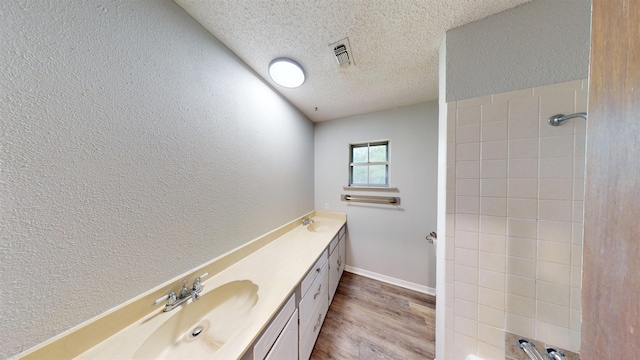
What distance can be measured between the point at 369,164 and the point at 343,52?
1305mm

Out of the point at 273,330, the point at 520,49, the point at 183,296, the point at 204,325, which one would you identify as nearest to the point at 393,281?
the point at 273,330

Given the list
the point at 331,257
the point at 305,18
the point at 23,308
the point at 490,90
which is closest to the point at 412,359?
the point at 331,257

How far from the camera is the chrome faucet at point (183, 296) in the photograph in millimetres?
785

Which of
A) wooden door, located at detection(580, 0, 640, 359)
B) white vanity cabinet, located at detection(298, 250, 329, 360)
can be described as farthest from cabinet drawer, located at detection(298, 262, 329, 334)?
wooden door, located at detection(580, 0, 640, 359)

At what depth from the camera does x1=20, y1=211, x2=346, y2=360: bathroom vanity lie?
60cm

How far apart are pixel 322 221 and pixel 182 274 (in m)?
1.52

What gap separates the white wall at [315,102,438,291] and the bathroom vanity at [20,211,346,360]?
2.88ft

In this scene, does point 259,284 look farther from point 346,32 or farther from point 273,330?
point 346,32

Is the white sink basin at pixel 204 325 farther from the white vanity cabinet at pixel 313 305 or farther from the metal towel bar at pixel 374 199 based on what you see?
the metal towel bar at pixel 374 199

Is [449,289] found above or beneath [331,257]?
above

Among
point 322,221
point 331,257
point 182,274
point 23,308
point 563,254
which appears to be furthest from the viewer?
point 322,221

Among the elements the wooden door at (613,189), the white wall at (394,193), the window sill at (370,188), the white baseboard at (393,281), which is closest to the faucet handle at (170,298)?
the wooden door at (613,189)

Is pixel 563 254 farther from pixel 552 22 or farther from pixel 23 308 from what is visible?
pixel 23 308

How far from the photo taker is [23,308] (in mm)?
486
